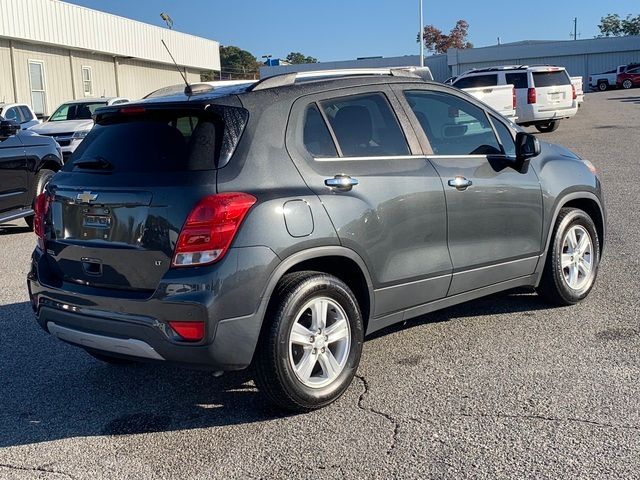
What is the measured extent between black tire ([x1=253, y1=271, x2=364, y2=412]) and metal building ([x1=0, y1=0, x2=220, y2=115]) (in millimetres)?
23173

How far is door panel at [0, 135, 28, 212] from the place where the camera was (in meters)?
10.1

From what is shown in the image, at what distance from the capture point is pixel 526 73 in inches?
899

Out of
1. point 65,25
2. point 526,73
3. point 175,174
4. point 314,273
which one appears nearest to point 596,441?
point 314,273

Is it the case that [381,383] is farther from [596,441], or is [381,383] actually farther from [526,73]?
[526,73]

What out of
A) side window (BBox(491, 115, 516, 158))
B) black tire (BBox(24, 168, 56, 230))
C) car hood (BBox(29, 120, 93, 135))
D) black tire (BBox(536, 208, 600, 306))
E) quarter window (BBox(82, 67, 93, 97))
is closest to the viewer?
side window (BBox(491, 115, 516, 158))

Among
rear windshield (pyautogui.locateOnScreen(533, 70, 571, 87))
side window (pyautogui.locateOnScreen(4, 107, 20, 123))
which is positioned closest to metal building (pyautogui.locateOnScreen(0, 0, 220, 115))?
side window (pyautogui.locateOnScreen(4, 107, 20, 123))

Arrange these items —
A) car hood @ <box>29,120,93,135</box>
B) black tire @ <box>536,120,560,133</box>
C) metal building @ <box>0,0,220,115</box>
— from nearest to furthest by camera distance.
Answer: car hood @ <box>29,120,93,135</box> → black tire @ <box>536,120,560,133</box> → metal building @ <box>0,0,220,115</box>

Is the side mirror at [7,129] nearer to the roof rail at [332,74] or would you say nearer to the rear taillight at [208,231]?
the roof rail at [332,74]

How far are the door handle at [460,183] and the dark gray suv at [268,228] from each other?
0.04 feet

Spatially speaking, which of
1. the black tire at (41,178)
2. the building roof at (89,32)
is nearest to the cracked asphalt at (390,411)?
the black tire at (41,178)

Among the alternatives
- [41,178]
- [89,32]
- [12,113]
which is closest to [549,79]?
[12,113]

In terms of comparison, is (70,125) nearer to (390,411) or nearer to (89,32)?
(89,32)

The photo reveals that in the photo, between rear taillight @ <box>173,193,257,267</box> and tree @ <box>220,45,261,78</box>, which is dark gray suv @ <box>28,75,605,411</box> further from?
tree @ <box>220,45,261,78</box>

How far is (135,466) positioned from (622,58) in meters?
66.5
